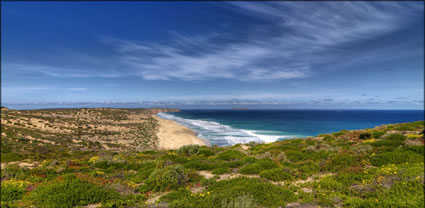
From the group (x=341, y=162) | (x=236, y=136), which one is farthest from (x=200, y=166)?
(x=236, y=136)

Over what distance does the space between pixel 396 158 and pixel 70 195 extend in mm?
17750

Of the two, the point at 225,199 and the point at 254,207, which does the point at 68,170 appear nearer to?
the point at 225,199

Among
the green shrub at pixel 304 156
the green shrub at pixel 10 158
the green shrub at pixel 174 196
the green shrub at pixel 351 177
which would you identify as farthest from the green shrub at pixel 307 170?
the green shrub at pixel 10 158

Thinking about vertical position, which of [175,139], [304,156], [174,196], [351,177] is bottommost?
[175,139]

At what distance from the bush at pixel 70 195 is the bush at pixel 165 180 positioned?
170 centimetres

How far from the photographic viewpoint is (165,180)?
939cm

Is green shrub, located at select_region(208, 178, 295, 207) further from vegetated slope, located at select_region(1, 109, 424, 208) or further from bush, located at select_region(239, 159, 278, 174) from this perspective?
bush, located at select_region(239, 159, 278, 174)

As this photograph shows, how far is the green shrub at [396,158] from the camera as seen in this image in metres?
10.8

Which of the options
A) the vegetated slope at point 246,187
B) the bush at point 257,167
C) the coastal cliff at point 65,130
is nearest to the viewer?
the vegetated slope at point 246,187

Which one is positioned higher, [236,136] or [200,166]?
[200,166]

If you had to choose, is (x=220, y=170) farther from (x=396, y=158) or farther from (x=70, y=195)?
(x=396, y=158)

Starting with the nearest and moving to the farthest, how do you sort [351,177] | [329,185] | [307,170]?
[329,185]
[351,177]
[307,170]

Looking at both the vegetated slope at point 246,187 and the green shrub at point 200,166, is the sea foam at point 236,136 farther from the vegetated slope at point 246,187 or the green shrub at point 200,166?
the vegetated slope at point 246,187

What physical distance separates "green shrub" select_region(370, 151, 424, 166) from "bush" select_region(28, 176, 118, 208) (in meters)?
15.0
